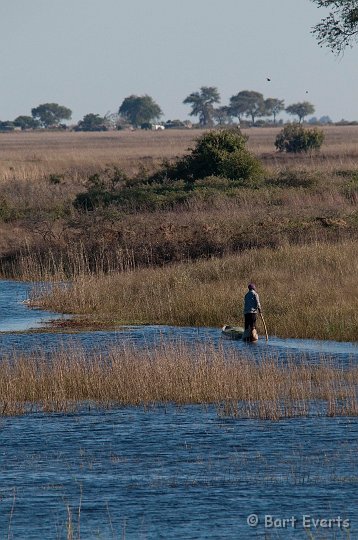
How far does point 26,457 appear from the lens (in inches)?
697

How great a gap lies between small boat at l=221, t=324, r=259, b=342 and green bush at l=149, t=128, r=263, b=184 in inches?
1031

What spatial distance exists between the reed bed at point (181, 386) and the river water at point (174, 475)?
1.20 ft

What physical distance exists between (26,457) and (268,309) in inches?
462

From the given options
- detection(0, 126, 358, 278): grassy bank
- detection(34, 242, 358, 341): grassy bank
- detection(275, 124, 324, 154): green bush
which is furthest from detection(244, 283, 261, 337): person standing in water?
detection(275, 124, 324, 154): green bush

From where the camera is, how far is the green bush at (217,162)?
5303 centimetres

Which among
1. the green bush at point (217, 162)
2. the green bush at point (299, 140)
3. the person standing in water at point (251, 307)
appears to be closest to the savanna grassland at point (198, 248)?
the green bush at point (217, 162)

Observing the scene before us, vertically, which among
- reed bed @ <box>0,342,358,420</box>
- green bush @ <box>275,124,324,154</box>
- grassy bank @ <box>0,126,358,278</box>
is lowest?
green bush @ <box>275,124,324,154</box>

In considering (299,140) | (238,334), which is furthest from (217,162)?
(238,334)

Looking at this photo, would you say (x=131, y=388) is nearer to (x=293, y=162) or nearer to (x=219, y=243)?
(x=219, y=243)

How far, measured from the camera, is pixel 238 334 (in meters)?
26.4

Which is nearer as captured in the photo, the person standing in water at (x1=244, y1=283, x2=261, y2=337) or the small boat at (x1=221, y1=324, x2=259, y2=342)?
the person standing in water at (x1=244, y1=283, x2=261, y2=337)

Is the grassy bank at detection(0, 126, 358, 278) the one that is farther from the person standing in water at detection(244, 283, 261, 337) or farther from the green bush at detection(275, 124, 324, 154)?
the green bush at detection(275, 124, 324, 154)

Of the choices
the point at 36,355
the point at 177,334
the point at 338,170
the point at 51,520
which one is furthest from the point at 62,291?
the point at 338,170

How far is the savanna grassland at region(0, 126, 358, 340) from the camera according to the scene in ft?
95.7
